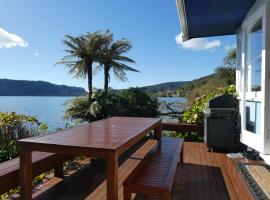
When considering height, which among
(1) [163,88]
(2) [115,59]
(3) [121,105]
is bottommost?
(3) [121,105]

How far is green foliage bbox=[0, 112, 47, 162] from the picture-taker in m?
4.84

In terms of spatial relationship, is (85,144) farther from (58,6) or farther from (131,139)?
(58,6)

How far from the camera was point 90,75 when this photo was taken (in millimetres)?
11445

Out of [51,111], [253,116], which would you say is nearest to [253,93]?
[253,116]

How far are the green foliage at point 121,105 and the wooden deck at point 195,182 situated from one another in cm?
481

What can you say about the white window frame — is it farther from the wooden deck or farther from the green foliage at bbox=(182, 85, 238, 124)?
the green foliage at bbox=(182, 85, 238, 124)

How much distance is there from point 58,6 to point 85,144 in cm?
875

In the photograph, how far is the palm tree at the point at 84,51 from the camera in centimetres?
1130

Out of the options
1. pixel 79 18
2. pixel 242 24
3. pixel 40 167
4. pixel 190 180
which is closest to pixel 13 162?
pixel 40 167

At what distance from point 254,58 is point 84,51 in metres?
7.73

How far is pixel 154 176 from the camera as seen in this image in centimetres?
266

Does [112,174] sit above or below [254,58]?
below

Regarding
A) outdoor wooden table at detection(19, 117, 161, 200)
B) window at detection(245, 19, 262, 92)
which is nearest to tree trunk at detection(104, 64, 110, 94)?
window at detection(245, 19, 262, 92)

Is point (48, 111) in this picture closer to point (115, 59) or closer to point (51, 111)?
point (51, 111)
